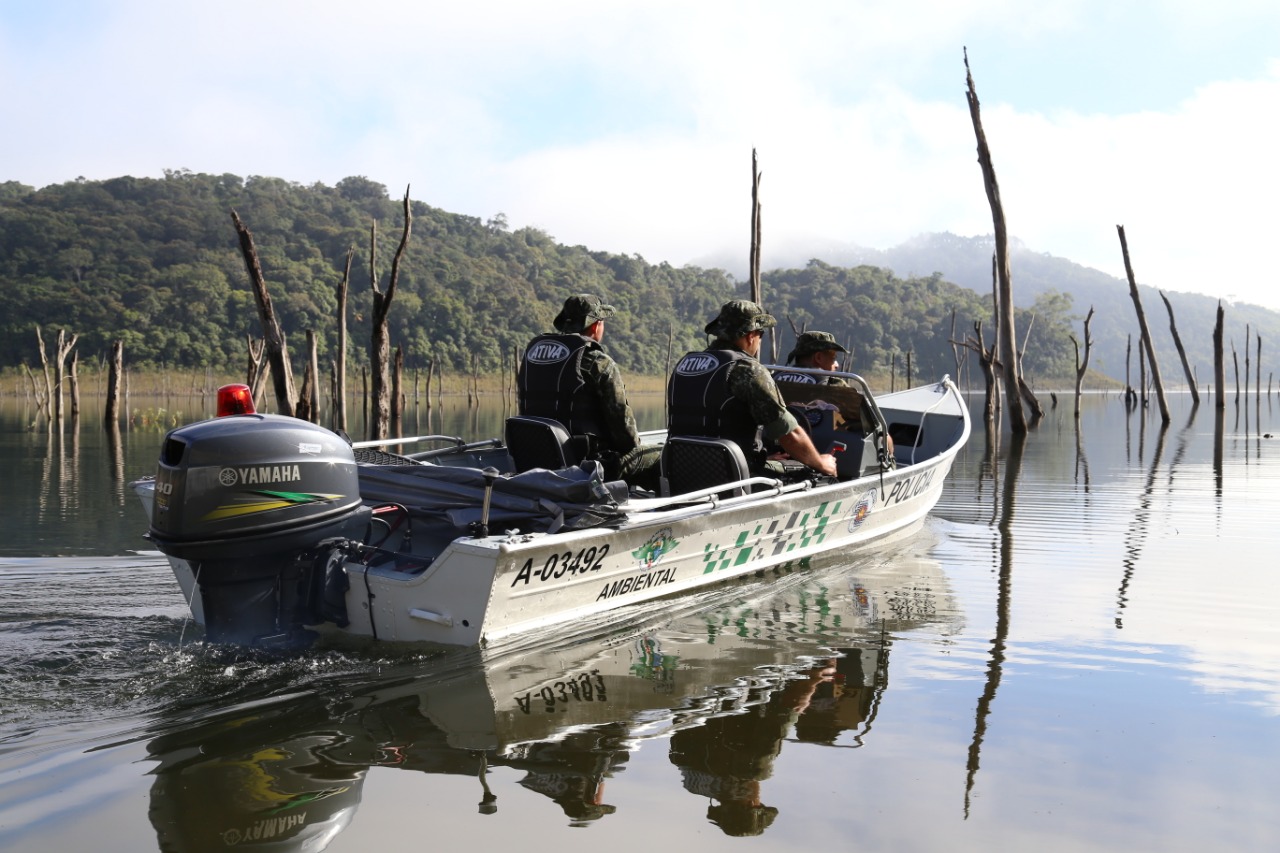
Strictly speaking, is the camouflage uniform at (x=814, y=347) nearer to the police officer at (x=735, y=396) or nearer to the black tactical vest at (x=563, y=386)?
the police officer at (x=735, y=396)

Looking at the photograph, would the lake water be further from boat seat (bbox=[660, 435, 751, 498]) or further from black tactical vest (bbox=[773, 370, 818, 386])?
black tactical vest (bbox=[773, 370, 818, 386])

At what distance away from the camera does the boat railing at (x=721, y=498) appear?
6.24 m

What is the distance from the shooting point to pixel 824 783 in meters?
4.22

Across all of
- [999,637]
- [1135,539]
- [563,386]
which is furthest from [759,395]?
[1135,539]

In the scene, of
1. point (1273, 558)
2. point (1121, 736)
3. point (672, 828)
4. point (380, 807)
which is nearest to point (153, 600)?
point (380, 807)

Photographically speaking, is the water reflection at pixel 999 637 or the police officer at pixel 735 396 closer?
the water reflection at pixel 999 637

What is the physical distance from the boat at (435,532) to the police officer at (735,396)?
256 mm

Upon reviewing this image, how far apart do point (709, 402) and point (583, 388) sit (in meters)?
0.82

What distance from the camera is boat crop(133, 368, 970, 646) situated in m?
5.18

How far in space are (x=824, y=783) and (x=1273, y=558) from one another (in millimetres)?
6477

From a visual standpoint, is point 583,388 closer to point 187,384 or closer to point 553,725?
point 553,725

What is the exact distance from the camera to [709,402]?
299 inches

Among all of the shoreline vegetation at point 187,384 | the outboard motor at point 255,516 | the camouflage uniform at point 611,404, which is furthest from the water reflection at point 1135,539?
the shoreline vegetation at point 187,384

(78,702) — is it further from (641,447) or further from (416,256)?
(416,256)
